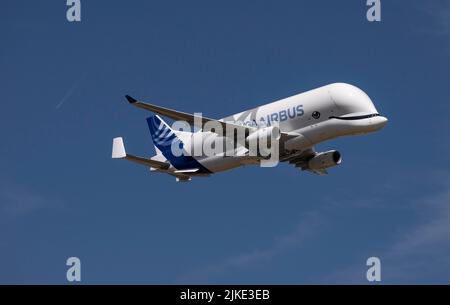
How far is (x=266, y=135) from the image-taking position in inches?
3561

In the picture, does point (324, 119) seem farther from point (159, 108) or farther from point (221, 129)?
point (159, 108)

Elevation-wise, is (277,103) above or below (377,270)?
above

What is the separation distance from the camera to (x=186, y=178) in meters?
102

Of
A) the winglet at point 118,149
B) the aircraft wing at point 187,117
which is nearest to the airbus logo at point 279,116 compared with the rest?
the aircraft wing at point 187,117

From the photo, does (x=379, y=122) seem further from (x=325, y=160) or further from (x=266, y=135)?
(x=266, y=135)

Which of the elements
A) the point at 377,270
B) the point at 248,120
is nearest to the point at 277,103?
the point at 248,120

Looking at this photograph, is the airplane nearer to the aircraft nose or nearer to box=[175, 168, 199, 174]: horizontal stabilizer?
the aircraft nose

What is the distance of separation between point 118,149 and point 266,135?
17734 mm

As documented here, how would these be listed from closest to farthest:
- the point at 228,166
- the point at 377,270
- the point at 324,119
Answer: the point at 377,270 → the point at 324,119 → the point at 228,166

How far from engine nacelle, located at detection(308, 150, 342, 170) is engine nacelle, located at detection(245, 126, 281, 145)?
974 cm

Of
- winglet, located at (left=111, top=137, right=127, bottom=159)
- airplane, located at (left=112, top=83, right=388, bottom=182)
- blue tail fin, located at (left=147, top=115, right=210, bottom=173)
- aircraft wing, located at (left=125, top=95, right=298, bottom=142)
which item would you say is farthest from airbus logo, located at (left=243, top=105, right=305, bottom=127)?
winglet, located at (left=111, top=137, right=127, bottom=159)

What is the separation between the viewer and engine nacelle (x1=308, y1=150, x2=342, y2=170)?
98750mm

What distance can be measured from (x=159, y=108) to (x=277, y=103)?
45.2 ft

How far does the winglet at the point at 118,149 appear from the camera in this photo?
10002cm
